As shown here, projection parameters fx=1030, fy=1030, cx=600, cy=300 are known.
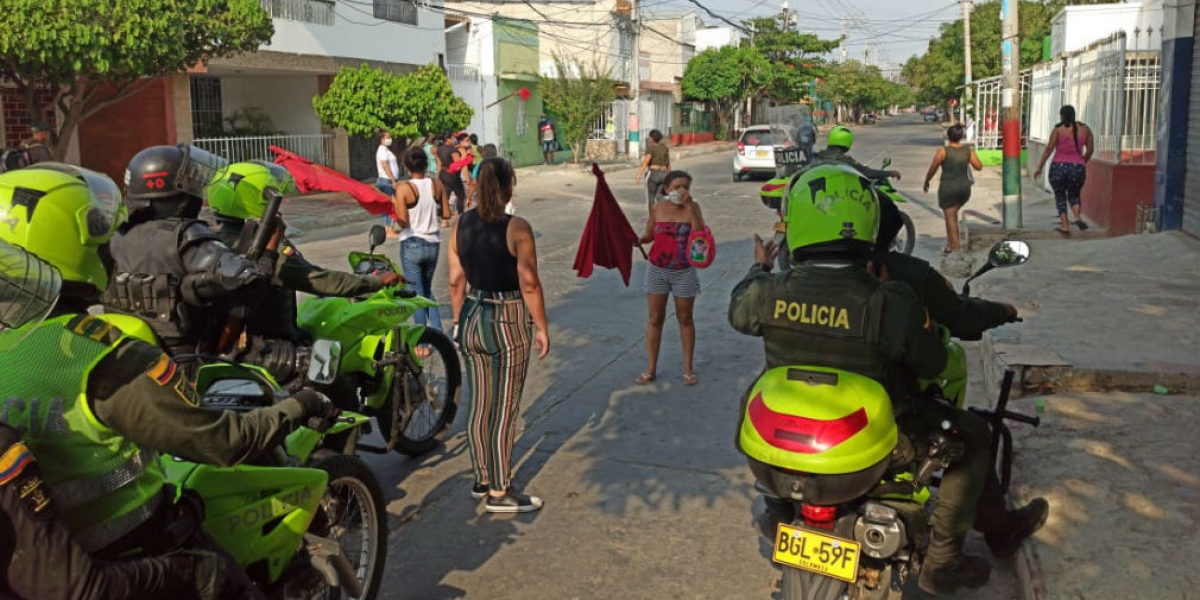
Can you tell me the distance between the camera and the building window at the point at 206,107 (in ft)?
75.7

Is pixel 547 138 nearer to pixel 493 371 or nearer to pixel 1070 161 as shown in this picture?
pixel 1070 161

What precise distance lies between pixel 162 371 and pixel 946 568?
259 cm

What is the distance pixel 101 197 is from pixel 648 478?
3.41 m

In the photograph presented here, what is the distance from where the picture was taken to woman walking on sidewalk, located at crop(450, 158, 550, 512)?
15.9ft

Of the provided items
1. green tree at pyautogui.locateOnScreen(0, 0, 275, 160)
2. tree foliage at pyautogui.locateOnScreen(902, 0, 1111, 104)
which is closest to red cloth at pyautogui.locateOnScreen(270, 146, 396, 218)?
green tree at pyautogui.locateOnScreen(0, 0, 275, 160)

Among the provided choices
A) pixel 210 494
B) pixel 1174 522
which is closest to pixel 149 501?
pixel 210 494

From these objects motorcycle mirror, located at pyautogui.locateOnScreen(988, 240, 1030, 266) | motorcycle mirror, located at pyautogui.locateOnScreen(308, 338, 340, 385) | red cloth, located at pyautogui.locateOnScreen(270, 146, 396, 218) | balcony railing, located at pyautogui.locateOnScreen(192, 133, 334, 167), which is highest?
balcony railing, located at pyautogui.locateOnScreen(192, 133, 334, 167)

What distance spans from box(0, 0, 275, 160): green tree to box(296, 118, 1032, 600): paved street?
308 inches

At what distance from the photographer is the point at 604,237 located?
255 inches

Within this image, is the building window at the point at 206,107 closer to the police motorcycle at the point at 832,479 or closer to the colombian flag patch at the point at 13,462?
the police motorcycle at the point at 832,479

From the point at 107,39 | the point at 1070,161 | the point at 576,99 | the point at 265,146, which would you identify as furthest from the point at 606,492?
the point at 576,99

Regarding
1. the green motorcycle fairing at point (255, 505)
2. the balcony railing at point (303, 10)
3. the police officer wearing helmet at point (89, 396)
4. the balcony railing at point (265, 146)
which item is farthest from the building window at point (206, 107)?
the police officer wearing helmet at point (89, 396)

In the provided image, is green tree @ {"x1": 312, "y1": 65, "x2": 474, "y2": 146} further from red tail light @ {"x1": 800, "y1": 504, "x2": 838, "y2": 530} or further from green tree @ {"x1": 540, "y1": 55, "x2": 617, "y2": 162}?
red tail light @ {"x1": 800, "y1": 504, "x2": 838, "y2": 530}

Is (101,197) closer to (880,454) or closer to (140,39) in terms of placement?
(880,454)
